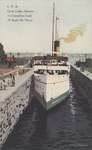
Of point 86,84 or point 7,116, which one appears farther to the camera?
point 86,84

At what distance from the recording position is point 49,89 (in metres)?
54.9

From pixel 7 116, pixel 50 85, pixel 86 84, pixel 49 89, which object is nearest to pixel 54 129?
pixel 7 116

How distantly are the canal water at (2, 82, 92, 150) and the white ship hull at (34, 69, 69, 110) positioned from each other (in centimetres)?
116

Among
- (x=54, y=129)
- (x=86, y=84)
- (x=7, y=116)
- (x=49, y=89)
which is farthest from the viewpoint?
(x=86, y=84)

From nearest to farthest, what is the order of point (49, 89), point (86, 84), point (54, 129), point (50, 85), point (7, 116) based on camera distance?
point (7, 116)
point (54, 129)
point (49, 89)
point (50, 85)
point (86, 84)

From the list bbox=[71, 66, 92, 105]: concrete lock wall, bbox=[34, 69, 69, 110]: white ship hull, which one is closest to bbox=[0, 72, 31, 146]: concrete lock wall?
bbox=[34, 69, 69, 110]: white ship hull

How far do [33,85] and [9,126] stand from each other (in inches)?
1030

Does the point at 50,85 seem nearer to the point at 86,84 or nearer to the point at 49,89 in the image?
the point at 49,89

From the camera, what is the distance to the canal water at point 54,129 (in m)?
34.6

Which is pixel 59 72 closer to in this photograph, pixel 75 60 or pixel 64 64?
pixel 64 64

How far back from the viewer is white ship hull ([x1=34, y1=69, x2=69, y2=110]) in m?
54.6

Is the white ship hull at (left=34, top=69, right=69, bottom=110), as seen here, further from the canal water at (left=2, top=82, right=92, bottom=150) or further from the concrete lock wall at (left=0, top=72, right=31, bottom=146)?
the concrete lock wall at (left=0, top=72, right=31, bottom=146)

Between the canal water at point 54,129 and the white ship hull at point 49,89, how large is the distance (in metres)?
1.16

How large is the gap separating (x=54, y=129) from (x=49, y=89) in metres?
13.3
